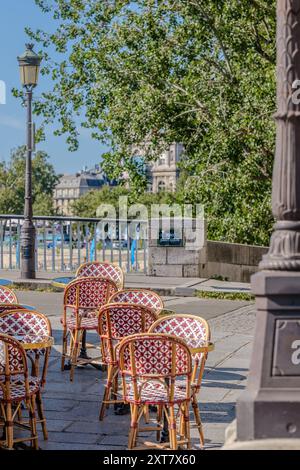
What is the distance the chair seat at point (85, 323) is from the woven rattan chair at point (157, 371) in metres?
3.06

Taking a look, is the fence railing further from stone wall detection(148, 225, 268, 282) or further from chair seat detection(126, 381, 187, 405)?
chair seat detection(126, 381, 187, 405)

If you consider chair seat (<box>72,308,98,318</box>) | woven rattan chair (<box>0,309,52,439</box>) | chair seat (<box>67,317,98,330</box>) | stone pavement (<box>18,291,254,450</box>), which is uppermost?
woven rattan chair (<box>0,309,52,439</box>)

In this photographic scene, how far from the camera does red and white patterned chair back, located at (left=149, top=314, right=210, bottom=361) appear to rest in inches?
261

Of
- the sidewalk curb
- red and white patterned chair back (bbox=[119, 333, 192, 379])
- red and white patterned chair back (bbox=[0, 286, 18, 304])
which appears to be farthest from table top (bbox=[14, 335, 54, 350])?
the sidewalk curb

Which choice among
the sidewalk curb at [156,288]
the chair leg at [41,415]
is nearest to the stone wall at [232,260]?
the sidewalk curb at [156,288]

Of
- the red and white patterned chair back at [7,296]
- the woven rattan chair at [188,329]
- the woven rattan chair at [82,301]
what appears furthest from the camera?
the woven rattan chair at [82,301]

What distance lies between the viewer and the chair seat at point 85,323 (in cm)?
916

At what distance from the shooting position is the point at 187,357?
5988 mm

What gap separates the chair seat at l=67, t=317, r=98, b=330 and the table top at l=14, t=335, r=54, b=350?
7.11 ft

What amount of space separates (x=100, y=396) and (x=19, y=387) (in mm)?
2011

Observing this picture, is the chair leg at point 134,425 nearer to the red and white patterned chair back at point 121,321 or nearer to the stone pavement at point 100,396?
the stone pavement at point 100,396

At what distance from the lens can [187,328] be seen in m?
6.73

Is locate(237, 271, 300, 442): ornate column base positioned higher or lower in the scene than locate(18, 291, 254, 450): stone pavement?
higher

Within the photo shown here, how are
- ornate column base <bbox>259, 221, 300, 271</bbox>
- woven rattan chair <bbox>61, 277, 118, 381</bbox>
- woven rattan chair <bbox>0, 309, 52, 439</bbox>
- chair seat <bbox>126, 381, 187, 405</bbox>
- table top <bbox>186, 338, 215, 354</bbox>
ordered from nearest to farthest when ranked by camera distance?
1. ornate column base <bbox>259, 221, 300, 271</bbox>
2. chair seat <bbox>126, 381, 187, 405</bbox>
3. table top <bbox>186, 338, 215, 354</bbox>
4. woven rattan chair <bbox>0, 309, 52, 439</bbox>
5. woven rattan chair <bbox>61, 277, 118, 381</bbox>
